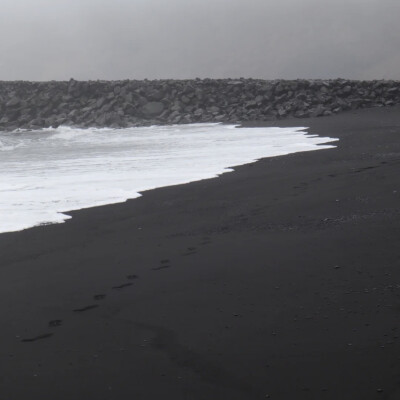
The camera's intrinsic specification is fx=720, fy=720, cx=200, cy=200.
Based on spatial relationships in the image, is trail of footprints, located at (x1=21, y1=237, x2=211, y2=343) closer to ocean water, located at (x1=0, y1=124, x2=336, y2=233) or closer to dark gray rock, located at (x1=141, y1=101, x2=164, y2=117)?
ocean water, located at (x1=0, y1=124, x2=336, y2=233)

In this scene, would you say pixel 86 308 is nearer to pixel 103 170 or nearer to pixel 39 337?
pixel 39 337

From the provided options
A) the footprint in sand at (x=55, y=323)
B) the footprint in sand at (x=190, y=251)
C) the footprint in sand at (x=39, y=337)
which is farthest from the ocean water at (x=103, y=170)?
the footprint in sand at (x=39, y=337)

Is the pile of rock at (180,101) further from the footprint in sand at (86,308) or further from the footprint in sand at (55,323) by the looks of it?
the footprint in sand at (55,323)

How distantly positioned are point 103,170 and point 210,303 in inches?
296

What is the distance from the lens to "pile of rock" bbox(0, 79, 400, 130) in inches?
1180

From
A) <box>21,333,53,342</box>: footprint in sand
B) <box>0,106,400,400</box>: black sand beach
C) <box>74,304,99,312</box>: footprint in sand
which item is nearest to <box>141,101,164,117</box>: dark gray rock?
<box>0,106,400,400</box>: black sand beach

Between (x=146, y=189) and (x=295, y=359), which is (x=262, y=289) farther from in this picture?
(x=146, y=189)

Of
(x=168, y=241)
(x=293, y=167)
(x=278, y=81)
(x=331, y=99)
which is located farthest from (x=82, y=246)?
(x=278, y=81)

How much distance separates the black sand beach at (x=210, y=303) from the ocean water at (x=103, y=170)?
109cm

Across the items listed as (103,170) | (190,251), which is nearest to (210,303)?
(190,251)

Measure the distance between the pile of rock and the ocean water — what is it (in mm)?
12959

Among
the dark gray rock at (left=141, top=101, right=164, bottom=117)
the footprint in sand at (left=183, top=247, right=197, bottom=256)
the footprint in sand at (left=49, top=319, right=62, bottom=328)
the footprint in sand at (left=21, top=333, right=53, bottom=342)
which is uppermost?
the dark gray rock at (left=141, top=101, right=164, bottom=117)

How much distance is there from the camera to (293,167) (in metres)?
9.51

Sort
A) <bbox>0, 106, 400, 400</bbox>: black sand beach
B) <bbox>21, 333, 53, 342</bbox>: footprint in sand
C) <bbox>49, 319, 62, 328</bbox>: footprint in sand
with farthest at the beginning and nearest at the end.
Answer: <bbox>49, 319, 62, 328</bbox>: footprint in sand → <bbox>21, 333, 53, 342</bbox>: footprint in sand → <bbox>0, 106, 400, 400</bbox>: black sand beach
